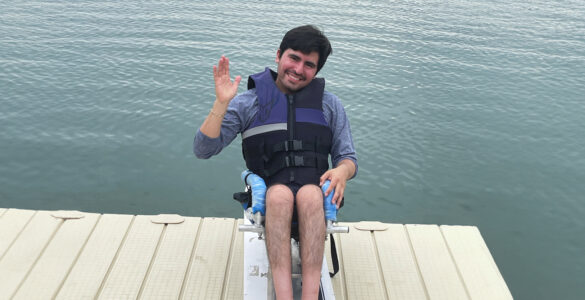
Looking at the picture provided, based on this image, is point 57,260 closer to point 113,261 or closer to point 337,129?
point 113,261

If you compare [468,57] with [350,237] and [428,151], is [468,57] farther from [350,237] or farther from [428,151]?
[350,237]

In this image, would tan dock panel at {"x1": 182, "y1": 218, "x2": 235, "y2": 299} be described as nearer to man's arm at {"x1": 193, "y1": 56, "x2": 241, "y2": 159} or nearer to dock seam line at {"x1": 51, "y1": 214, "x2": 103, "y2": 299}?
dock seam line at {"x1": 51, "y1": 214, "x2": 103, "y2": 299}

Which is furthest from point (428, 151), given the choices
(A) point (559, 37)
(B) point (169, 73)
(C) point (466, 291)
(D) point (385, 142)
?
(A) point (559, 37)

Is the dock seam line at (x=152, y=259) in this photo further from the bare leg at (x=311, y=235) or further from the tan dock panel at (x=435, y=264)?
the tan dock panel at (x=435, y=264)

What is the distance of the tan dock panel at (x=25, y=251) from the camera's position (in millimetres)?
4285

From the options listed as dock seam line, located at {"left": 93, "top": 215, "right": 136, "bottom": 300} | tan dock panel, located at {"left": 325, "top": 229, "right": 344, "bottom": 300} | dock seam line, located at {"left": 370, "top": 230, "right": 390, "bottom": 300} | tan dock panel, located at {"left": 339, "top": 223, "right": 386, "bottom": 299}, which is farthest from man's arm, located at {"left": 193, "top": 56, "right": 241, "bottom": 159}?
dock seam line, located at {"left": 370, "top": 230, "right": 390, "bottom": 300}

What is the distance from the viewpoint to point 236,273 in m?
4.55

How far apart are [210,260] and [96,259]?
108cm

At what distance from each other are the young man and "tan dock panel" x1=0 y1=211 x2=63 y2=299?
206 cm

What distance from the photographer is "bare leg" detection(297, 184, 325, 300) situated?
11.4ft

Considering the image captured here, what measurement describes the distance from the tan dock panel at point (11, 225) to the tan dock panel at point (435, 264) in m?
4.09

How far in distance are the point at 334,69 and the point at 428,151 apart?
16.5ft

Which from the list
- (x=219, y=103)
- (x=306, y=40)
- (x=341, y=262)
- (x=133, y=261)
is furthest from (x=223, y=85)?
(x=341, y=262)

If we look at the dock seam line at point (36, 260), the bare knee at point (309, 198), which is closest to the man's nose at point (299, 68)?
the bare knee at point (309, 198)
